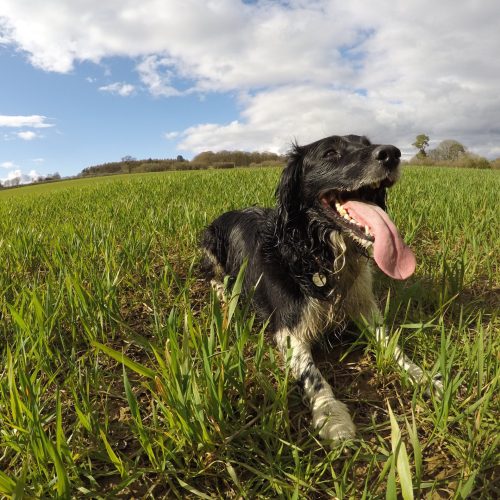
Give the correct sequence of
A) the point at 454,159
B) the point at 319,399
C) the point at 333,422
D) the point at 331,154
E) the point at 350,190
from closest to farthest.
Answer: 1. the point at 333,422
2. the point at 319,399
3. the point at 350,190
4. the point at 331,154
5. the point at 454,159

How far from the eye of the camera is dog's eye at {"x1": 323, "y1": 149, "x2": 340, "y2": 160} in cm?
269

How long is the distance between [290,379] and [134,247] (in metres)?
1.95

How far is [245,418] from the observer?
1727 millimetres

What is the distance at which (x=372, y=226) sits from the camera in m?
2.28

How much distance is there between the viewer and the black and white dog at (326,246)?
224 cm

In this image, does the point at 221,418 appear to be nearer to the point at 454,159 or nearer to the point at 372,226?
the point at 372,226

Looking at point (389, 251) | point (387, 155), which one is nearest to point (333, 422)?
point (389, 251)

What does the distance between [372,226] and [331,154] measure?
0.74m

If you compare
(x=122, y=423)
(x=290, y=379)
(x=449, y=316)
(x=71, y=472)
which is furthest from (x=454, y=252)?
(x=71, y=472)

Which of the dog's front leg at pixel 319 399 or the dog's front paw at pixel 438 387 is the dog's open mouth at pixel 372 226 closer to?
the dog's front paw at pixel 438 387

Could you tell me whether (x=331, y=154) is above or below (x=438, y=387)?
above

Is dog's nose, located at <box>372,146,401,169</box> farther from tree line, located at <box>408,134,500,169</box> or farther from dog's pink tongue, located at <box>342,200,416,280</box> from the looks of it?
tree line, located at <box>408,134,500,169</box>

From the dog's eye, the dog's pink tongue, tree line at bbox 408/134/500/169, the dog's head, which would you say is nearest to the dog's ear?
the dog's head

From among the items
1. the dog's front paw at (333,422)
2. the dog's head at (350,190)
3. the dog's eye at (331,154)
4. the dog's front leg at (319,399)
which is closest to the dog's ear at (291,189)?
the dog's head at (350,190)
